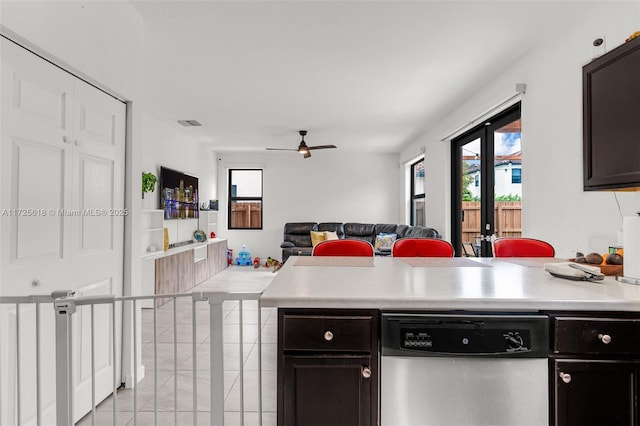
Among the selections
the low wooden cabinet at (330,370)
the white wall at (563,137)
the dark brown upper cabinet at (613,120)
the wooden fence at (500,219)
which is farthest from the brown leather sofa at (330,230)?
the low wooden cabinet at (330,370)

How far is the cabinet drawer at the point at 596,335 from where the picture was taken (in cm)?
118

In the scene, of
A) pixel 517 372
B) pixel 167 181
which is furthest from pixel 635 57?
pixel 167 181

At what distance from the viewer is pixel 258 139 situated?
21.8 feet

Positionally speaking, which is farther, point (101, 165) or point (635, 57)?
point (101, 165)

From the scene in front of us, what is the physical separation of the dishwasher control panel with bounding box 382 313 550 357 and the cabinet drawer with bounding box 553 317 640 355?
0.18 feet

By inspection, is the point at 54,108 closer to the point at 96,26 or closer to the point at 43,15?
the point at 43,15

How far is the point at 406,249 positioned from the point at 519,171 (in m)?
1.85

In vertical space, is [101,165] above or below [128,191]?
above

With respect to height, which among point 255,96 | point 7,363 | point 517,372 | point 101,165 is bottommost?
point 7,363

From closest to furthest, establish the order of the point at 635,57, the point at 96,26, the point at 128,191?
the point at 635,57, the point at 96,26, the point at 128,191

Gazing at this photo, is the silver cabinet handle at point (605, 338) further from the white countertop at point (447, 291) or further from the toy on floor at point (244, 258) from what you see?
the toy on floor at point (244, 258)

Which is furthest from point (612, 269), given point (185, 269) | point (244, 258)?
point (244, 258)

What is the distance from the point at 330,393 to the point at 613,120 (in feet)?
5.53

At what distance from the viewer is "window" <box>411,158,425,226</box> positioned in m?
6.82
